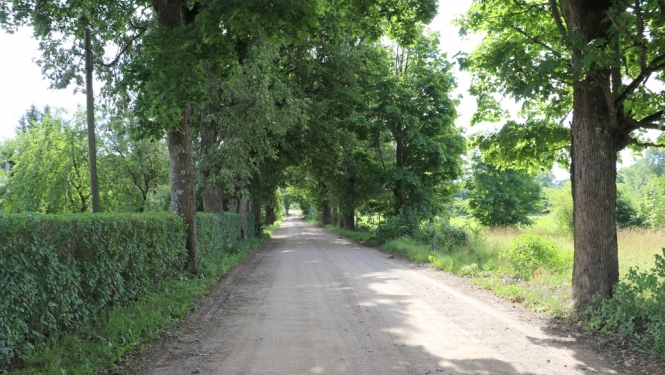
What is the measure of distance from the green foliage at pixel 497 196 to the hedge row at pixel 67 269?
35.2 m

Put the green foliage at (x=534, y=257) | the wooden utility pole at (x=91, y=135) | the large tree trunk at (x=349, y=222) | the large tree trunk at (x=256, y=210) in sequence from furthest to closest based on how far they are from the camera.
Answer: the large tree trunk at (x=349, y=222) < the large tree trunk at (x=256, y=210) < the wooden utility pole at (x=91, y=135) < the green foliage at (x=534, y=257)

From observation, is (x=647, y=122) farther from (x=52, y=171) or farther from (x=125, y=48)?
(x=52, y=171)

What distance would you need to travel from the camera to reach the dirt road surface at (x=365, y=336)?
18.8 ft

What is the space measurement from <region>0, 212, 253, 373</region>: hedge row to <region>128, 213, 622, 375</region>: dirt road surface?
4.00ft

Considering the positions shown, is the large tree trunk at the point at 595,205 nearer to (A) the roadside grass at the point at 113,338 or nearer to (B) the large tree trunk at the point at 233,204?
(A) the roadside grass at the point at 113,338

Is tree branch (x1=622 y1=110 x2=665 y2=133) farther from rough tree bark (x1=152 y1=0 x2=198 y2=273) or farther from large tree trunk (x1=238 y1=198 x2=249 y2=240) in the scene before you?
large tree trunk (x1=238 y1=198 x2=249 y2=240)

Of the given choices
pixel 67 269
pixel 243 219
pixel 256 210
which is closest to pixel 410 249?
pixel 243 219

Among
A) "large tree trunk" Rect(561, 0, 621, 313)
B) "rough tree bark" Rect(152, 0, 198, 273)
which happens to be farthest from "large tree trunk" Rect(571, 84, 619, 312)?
"rough tree bark" Rect(152, 0, 198, 273)

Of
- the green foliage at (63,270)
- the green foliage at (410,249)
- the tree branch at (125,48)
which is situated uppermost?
the tree branch at (125,48)

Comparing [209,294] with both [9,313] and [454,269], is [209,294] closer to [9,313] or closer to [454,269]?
[9,313]

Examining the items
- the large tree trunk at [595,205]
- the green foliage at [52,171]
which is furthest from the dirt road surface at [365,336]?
the green foliage at [52,171]

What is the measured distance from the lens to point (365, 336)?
704cm

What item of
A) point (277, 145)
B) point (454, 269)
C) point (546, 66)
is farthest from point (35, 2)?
point (277, 145)

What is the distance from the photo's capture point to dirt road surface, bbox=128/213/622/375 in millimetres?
5719
